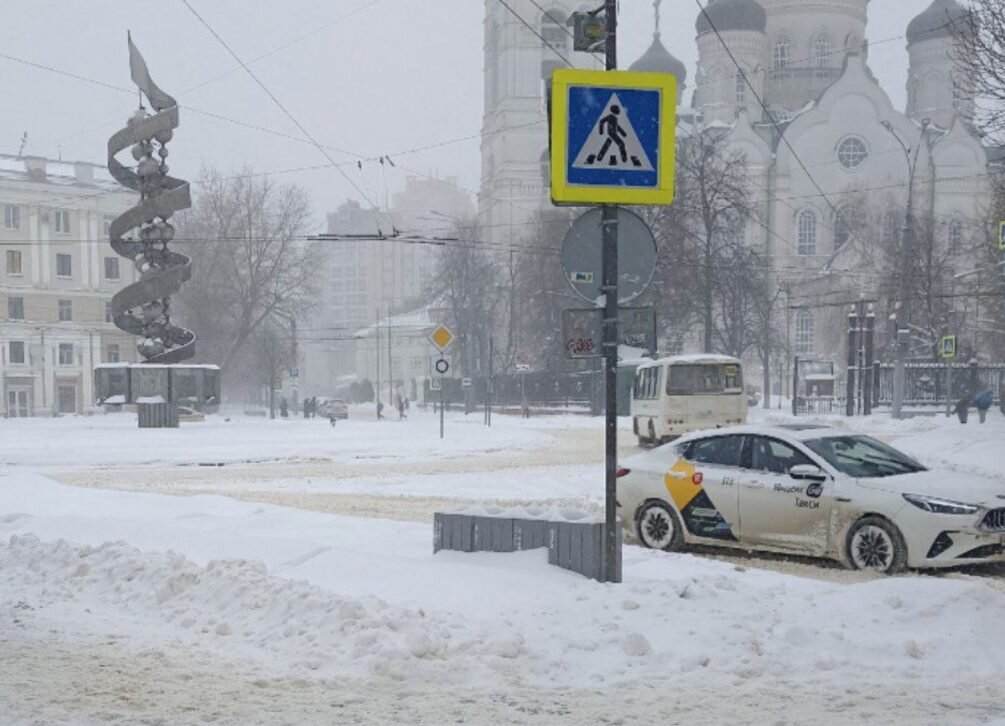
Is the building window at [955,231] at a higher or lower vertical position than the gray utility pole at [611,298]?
higher

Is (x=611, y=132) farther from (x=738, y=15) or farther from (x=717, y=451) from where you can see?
(x=738, y=15)

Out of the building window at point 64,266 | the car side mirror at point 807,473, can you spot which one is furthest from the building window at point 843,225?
the car side mirror at point 807,473

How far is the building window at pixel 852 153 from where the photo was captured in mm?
82250

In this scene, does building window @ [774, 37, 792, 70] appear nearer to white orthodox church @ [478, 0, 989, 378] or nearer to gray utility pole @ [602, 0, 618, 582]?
white orthodox church @ [478, 0, 989, 378]

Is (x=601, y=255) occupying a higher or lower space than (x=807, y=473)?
higher

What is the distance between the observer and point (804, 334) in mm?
77938

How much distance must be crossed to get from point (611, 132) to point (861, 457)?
4.92 meters

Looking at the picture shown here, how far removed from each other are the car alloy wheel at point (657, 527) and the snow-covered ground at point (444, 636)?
72 cm

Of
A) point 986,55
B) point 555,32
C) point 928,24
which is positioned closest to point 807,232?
point 928,24

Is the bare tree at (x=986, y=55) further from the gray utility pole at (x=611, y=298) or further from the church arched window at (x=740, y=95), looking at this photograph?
the church arched window at (x=740, y=95)

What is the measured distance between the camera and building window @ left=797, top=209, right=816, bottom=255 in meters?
81.4

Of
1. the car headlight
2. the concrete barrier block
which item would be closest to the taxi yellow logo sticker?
the car headlight

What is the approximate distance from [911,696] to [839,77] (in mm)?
83764

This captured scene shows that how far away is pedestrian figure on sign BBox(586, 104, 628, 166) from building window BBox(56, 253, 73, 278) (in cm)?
7412
